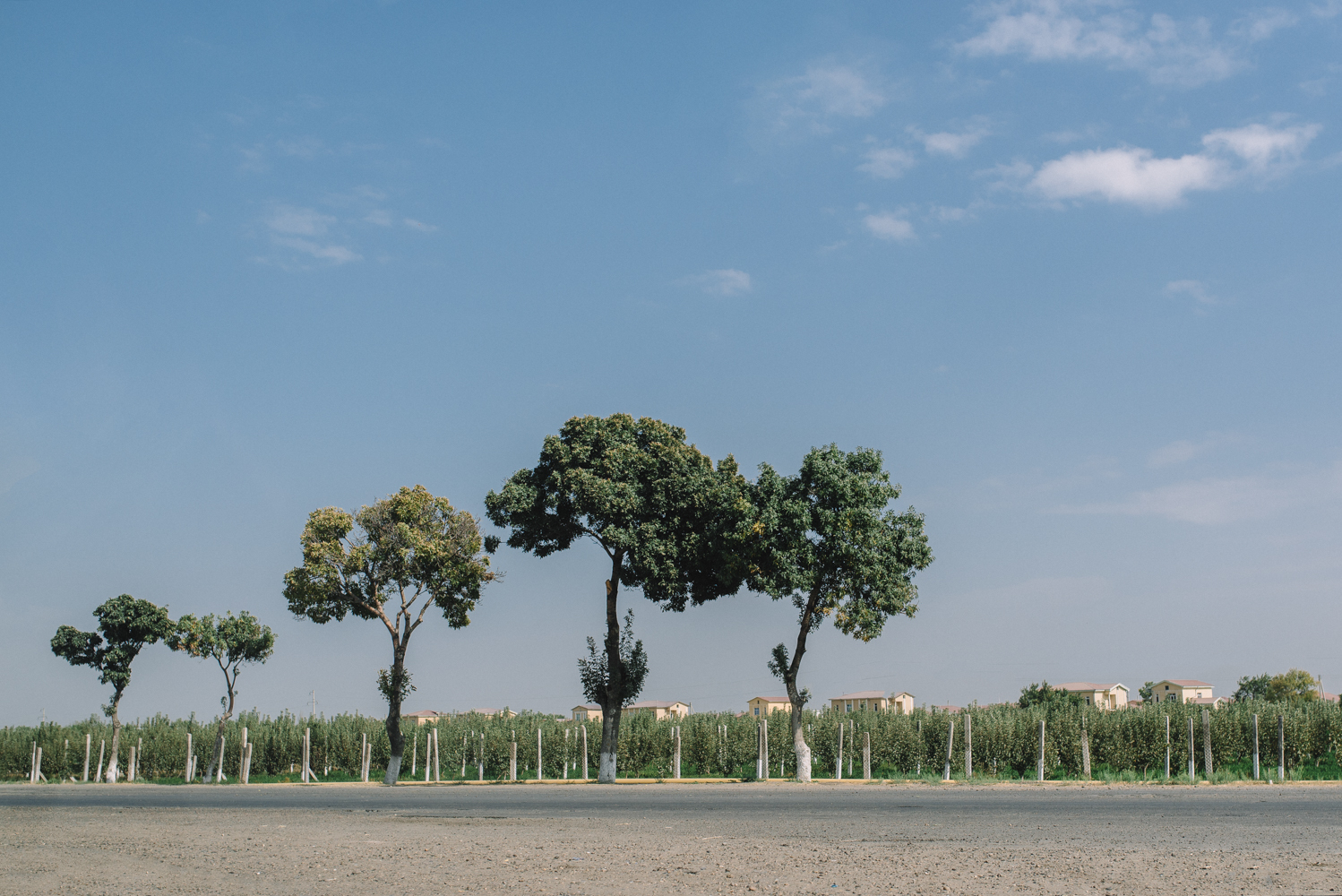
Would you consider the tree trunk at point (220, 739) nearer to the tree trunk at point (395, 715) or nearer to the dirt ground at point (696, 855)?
the tree trunk at point (395, 715)

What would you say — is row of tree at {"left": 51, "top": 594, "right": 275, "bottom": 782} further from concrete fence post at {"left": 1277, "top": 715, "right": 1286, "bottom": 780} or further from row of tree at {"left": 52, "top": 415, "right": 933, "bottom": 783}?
concrete fence post at {"left": 1277, "top": 715, "right": 1286, "bottom": 780}

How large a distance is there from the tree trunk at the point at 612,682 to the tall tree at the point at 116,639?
2005 centimetres

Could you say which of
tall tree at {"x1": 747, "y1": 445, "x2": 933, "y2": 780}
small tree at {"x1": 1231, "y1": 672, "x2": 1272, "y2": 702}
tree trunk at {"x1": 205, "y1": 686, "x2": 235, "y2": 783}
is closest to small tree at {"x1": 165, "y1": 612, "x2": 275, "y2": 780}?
tree trunk at {"x1": 205, "y1": 686, "x2": 235, "y2": 783}

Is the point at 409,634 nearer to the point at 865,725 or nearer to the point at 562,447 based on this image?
the point at 562,447

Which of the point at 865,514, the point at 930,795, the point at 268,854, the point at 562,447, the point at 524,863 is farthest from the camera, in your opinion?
the point at 562,447

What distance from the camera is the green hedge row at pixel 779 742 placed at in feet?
110

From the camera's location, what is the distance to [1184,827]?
1288 centimetres

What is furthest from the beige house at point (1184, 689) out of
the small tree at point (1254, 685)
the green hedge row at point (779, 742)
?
the green hedge row at point (779, 742)

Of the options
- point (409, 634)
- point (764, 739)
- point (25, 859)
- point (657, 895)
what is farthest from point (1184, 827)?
point (409, 634)

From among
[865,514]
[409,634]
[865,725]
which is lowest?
[865,725]

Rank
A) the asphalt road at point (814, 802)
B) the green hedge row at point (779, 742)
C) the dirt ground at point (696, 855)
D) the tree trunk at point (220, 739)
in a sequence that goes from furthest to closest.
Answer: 1. the tree trunk at point (220, 739)
2. the green hedge row at point (779, 742)
3. the asphalt road at point (814, 802)
4. the dirt ground at point (696, 855)

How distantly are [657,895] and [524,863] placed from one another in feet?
7.95

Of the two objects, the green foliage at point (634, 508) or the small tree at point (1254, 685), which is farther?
the small tree at point (1254, 685)

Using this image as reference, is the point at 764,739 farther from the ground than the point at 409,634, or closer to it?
closer to it
